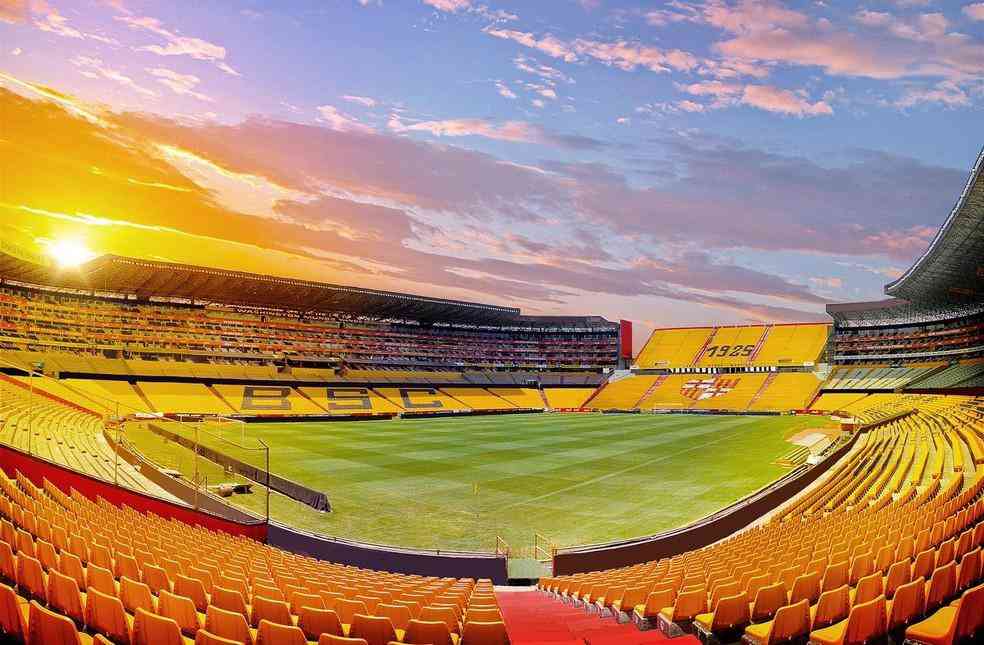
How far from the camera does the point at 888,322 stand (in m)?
88.8

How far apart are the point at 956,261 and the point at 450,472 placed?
37.3 m

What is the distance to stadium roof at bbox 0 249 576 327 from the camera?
62.4m

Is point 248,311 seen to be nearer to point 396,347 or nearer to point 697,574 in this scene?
point 396,347

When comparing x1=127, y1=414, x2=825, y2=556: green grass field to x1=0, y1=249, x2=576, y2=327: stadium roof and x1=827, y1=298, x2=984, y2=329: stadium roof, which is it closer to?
x1=0, y1=249, x2=576, y2=327: stadium roof

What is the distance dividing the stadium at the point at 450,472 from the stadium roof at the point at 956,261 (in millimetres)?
328

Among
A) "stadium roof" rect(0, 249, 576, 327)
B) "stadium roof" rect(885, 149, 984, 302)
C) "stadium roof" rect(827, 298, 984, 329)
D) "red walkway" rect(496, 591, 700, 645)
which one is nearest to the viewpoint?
"red walkway" rect(496, 591, 700, 645)

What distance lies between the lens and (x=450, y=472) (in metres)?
31.9

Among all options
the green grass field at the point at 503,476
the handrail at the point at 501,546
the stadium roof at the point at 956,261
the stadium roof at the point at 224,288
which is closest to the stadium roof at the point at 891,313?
the stadium roof at the point at 956,261

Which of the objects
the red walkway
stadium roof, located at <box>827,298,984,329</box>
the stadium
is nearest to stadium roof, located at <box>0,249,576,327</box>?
the stadium

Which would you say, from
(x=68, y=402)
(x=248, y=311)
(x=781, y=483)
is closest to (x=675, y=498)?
(x=781, y=483)

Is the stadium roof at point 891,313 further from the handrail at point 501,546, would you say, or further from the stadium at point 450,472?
the handrail at point 501,546

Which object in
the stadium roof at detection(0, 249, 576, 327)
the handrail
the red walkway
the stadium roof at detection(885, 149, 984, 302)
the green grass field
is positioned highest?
the stadium roof at detection(885, 149, 984, 302)

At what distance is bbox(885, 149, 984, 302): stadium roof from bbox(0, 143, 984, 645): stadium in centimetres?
33

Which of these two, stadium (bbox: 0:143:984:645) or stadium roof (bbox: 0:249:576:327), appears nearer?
stadium (bbox: 0:143:984:645)
